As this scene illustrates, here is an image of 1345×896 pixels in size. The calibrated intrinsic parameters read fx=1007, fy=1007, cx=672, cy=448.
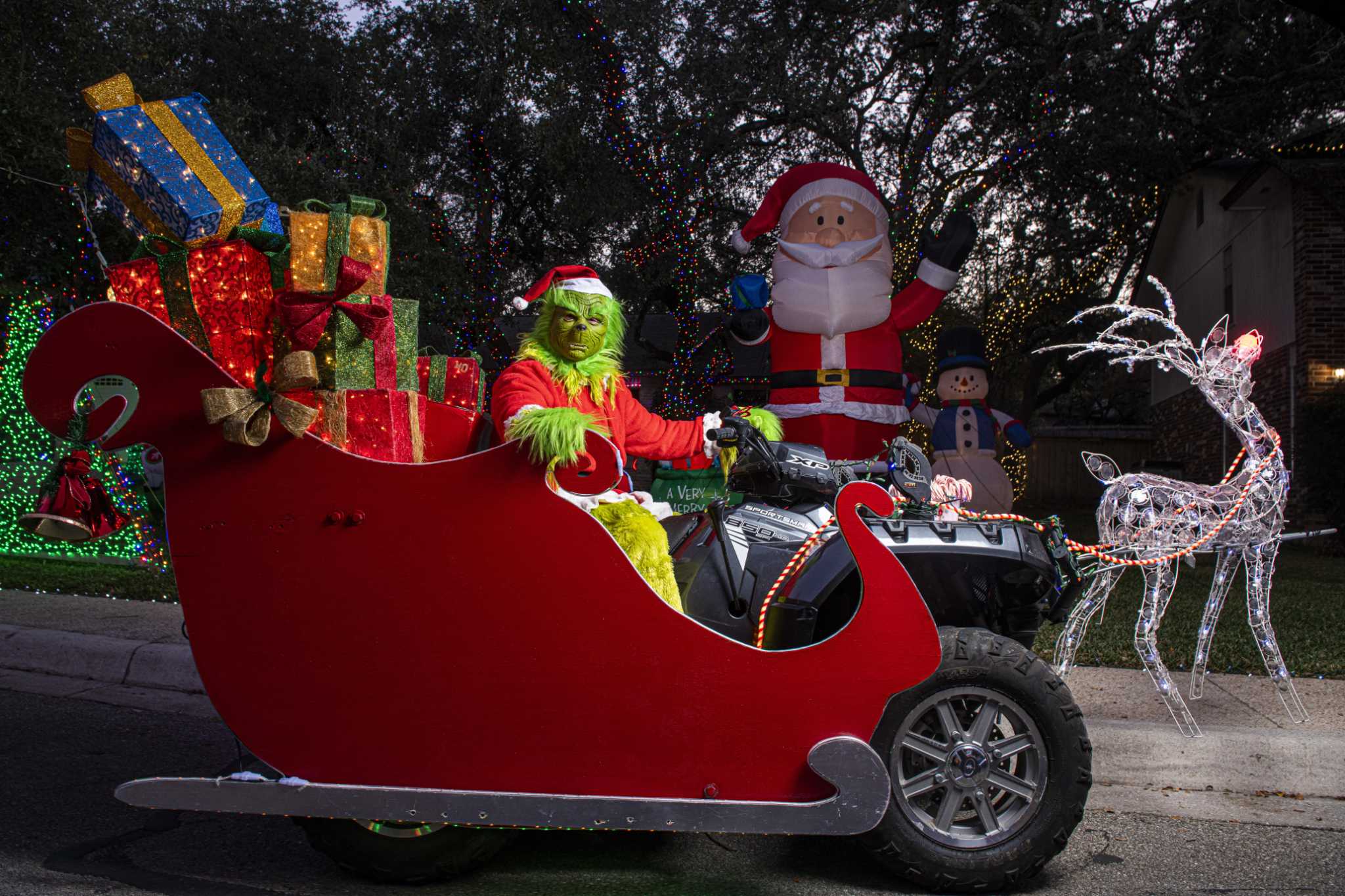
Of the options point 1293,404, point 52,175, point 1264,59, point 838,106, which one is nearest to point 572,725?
point 52,175

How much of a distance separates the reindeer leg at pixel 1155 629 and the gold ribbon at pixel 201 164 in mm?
3487

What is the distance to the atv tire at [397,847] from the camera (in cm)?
274

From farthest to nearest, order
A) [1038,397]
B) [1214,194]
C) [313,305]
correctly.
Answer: [1038,397]
[1214,194]
[313,305]

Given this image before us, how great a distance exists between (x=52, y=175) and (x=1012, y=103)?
33.9 feet

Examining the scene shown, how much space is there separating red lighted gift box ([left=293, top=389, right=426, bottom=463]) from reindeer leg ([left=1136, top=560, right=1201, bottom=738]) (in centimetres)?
292

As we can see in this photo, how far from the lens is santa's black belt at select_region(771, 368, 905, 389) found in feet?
23.5

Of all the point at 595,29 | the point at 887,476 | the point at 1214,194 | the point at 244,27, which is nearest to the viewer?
the point at 887,476

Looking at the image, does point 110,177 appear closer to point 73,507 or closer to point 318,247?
point 318,247

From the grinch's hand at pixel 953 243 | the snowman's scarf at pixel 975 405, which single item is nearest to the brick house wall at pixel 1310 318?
the snowman's scarf at pixel 975 405

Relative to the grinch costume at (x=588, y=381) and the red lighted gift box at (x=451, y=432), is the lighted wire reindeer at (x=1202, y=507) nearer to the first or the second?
the grinch costume at (x=588, y=381)


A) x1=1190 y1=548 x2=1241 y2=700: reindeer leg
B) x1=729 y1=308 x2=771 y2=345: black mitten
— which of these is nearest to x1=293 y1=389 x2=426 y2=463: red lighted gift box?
x1=1190 y1=548 x2=1241 y2=700: reindeer leg

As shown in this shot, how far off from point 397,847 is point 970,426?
638 centimetres

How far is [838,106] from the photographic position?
11.5m

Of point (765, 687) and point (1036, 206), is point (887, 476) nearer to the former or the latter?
point (765, 687)
